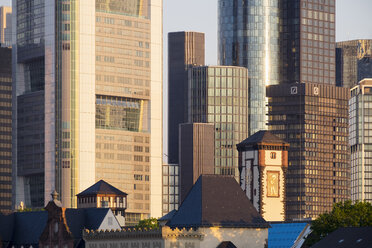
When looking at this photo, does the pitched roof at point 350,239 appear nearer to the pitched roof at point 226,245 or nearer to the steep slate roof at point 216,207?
the pitched roof at point 226,245

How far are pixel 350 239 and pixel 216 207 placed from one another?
79.3 feet

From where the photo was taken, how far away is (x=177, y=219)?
188 meters

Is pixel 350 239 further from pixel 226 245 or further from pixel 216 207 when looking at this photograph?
pixel 216 207

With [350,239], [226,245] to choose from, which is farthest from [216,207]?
[350,239]

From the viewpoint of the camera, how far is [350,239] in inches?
6540

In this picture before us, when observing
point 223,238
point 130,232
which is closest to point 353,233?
point 223,238

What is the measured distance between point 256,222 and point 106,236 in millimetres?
22041

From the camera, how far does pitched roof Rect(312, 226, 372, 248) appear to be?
162 m

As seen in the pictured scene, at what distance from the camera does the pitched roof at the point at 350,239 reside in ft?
533

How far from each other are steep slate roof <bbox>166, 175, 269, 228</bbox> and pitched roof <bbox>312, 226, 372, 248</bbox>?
52.1 feet

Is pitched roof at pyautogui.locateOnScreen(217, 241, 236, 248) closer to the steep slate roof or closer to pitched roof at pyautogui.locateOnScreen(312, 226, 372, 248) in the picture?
the steep slate roof

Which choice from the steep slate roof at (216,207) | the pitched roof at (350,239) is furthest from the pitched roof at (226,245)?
the pitched roof at (350,239)

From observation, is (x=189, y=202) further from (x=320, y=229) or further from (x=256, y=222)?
(x=320, y=229)

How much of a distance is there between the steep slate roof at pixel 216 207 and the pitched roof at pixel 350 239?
15871 mm
